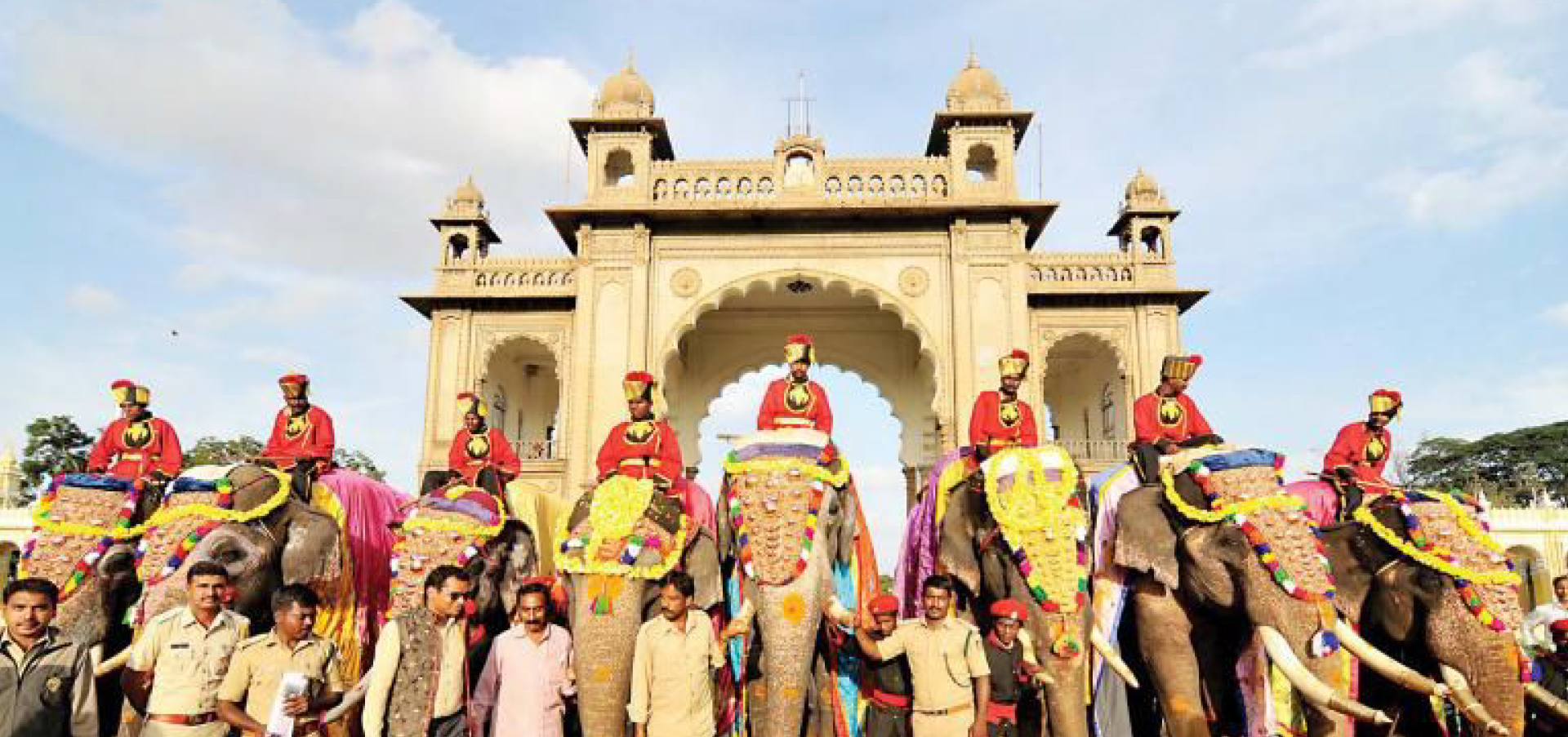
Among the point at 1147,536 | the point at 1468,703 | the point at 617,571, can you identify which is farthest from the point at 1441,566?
the point at 617,571

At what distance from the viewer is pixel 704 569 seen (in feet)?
16.1

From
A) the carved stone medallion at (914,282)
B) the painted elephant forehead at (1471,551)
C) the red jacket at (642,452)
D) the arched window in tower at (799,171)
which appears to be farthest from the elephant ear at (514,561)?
the arched window in tower at (799,171)

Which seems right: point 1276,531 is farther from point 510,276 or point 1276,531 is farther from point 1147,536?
point 510,276

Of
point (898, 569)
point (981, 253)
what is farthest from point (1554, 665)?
point (981, 253)

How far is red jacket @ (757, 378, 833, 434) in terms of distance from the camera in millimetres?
5789

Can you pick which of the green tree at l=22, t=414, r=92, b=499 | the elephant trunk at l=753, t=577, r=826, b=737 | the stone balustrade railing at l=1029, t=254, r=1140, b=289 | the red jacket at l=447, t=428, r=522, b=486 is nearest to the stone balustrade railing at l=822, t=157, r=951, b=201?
the stone balustrade railing at l=1029, t=254, r=1140, b=289

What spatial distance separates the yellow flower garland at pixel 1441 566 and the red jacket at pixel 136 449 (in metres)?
7.08

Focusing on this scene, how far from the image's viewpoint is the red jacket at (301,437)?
684 cm

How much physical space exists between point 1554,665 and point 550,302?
1512 cm

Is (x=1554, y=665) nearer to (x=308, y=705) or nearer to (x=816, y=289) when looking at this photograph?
(x=308, y=705)

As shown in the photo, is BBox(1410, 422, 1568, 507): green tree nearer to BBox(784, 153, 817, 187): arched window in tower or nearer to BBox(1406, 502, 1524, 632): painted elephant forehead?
BBox(784, 153, 817, 187): arched window in tower

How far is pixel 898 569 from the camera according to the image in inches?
264

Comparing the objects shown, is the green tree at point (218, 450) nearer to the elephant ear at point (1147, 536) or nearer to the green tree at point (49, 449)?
the green tree at point (49, 449)

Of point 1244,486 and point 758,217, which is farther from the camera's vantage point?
point 758,217
